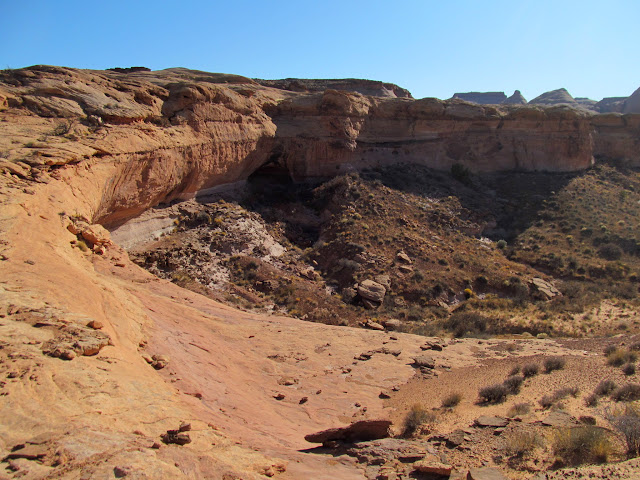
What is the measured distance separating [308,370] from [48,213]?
781 cm

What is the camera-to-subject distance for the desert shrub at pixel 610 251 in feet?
88.6

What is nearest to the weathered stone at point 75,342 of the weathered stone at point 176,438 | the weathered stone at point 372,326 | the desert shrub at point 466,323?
the weathered stone at point 176,438

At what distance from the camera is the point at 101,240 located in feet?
42.2

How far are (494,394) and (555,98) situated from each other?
89.6 meters

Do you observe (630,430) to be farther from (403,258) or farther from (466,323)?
(403,258)

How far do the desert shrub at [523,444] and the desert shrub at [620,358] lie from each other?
193 inches

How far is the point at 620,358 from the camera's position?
1012cm

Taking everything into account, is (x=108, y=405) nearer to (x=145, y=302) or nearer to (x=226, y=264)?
(x=145, y=302)

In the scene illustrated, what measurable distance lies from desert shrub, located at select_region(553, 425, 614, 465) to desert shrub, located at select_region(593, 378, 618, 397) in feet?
7.99

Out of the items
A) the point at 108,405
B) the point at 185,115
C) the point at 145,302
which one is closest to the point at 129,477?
the point at 108,405

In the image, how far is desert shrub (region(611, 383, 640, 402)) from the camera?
7887 millimetres

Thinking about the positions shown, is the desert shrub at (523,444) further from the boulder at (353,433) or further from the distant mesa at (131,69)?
the distant mesa at (131,69)

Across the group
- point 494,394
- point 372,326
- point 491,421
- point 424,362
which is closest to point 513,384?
point 494,394

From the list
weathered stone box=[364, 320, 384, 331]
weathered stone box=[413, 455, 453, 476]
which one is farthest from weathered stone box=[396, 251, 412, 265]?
weathered stone box=[413, 455, 453, 476]
